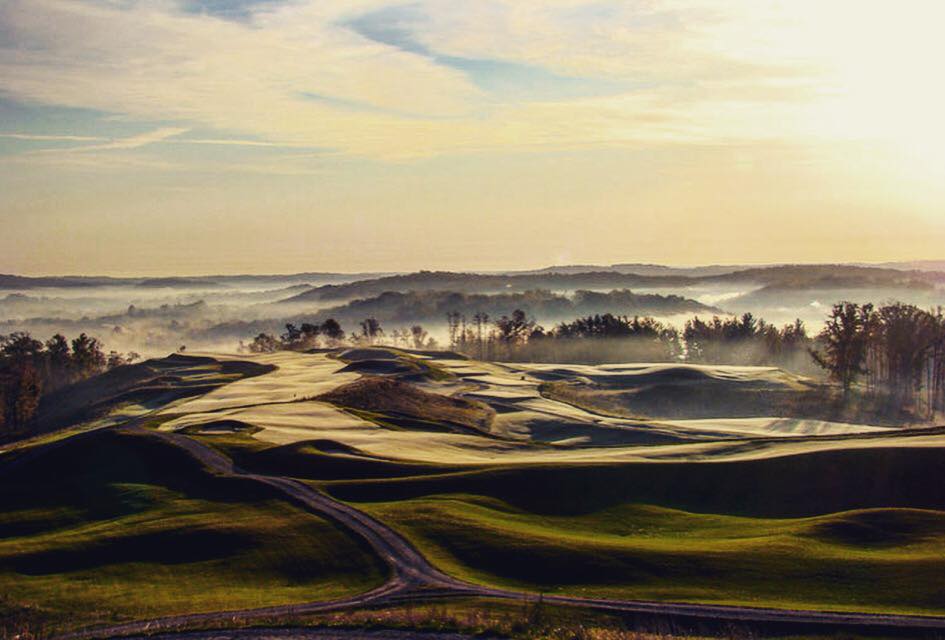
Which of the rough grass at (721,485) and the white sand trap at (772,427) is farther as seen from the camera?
the white sand trap at (772,427)

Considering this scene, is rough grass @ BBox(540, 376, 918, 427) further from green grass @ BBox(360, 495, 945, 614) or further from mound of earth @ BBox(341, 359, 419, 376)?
green grass @ BBox(360, 495, 945, 614)

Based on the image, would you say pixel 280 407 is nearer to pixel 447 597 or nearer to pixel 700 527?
pixel 700 527

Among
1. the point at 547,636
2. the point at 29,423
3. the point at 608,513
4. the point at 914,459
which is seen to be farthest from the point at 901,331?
the point at 547,636

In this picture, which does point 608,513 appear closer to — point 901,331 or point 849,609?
point 849,609

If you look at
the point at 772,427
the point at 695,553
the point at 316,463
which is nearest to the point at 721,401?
the point at 772,427

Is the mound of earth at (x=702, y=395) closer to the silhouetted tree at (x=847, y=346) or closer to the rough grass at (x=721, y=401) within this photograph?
the rough grass at (x=721, y=401)

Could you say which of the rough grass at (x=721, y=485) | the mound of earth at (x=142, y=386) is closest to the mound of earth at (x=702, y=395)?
the mound of earth at (x=142, y=386)
